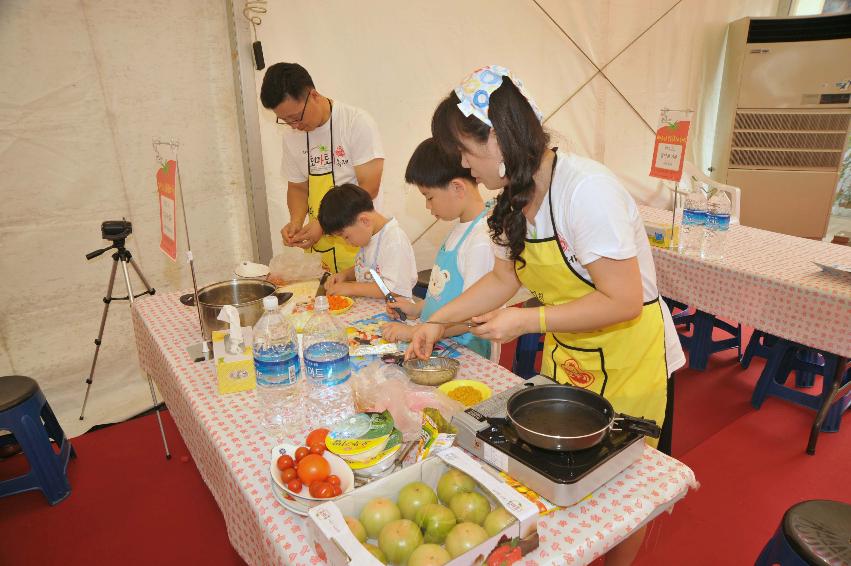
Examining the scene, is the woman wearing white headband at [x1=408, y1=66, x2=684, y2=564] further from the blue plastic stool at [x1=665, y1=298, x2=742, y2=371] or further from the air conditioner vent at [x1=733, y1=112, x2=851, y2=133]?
the air conditioner vent at [x1=733, y1=112, x2=851, y2=133]

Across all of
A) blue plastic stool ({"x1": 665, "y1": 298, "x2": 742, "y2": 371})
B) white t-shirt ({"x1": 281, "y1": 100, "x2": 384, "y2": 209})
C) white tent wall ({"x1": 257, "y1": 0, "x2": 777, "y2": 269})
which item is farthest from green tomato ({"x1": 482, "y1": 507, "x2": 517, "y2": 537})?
blue plastic stool ({"x1": 665, "y1": 298, "x2": 742, "y2": 371})

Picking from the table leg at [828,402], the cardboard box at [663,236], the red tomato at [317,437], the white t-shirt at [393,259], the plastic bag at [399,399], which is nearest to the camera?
the red tomato at [317,437]

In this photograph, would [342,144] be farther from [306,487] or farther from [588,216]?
[306,487]

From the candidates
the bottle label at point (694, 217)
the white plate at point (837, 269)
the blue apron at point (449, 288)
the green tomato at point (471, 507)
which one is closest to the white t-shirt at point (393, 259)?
the blue apron at point (449, 288)

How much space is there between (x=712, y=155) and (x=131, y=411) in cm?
668

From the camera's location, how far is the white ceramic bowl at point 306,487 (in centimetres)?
106

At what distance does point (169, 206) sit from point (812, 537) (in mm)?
2177

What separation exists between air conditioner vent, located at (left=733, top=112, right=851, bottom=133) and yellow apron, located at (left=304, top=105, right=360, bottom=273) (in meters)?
5.15

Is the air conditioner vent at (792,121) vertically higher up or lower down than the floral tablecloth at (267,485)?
higher up

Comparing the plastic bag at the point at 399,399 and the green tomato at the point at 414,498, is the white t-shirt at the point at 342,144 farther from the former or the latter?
the green tomato at the point at 414,498

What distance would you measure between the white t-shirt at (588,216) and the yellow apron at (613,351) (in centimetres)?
9

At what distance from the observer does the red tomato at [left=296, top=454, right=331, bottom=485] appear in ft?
3.59

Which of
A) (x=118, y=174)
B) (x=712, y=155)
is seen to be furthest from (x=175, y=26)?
(x=712, y=155)

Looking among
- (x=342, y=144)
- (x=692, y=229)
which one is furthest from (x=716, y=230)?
(x=342, y=144)
